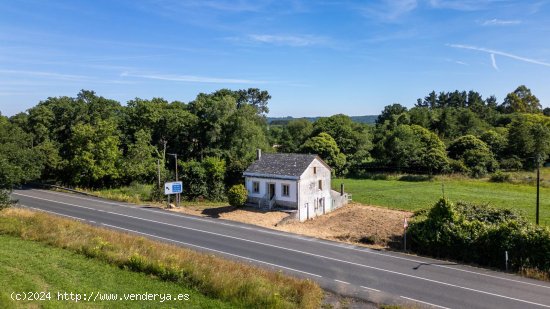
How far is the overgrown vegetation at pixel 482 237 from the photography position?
68.5 ft

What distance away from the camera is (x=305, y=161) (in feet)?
123

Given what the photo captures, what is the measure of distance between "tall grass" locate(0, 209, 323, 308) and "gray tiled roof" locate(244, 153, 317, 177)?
17.6 m

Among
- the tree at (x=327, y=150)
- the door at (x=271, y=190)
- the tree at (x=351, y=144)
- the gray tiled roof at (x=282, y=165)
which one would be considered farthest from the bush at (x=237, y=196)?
the tree at (x=351, y=144)

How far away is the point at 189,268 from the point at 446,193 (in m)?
43.1

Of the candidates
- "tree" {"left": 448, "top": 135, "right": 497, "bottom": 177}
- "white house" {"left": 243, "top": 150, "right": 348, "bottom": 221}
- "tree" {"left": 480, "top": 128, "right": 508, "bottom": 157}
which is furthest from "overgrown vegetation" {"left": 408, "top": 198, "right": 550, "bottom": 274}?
"tree" {"left": 480, "top": 128, "right": 508, "bottom": 157}

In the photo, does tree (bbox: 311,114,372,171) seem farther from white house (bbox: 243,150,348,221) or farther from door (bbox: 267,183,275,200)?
door (bbox: 267,183,275,200)

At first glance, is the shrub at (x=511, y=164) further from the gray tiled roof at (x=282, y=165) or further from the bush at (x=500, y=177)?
the gray tiled roof at (x=282, y=165)

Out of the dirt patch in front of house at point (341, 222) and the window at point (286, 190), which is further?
the window at point (286, 190)

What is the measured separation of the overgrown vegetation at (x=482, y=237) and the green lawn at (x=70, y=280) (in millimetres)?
15736

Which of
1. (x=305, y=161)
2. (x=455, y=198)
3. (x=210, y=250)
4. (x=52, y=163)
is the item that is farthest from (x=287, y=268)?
(x=52, y=163)

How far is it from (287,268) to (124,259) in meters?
7.94

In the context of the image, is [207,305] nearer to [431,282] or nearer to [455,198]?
[431,282]

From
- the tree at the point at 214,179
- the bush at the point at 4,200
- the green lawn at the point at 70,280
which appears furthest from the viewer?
the tree at the point at 214,179

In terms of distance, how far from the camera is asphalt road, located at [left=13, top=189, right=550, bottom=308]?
55.4 ft
